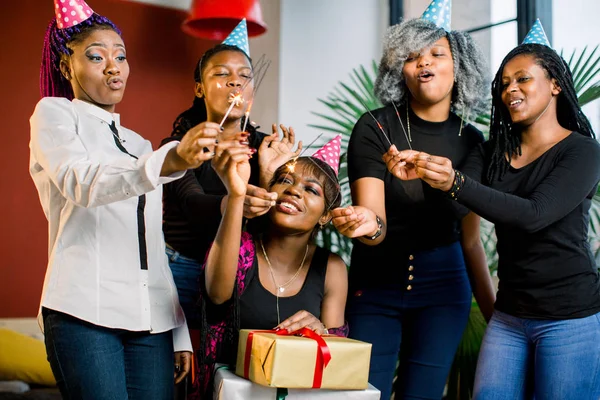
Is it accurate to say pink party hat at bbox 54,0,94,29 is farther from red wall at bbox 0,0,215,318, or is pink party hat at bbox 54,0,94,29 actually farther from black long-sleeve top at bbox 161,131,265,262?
red wall at bbox 0,0,215,318

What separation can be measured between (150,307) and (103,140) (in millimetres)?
426

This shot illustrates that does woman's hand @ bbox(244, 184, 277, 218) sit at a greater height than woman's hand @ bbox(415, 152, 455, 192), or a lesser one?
lesser

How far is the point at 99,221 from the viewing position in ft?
5.84

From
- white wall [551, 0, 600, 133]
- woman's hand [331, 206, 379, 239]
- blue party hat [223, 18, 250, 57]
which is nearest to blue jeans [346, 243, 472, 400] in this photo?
woman's hand [331, 206, 379, 239]

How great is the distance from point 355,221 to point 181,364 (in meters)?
0.63

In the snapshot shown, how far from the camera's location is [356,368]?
1869mm

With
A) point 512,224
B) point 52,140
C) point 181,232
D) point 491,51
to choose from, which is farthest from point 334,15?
point 52,140

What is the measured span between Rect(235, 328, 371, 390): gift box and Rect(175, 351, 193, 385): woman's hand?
0.25 metres

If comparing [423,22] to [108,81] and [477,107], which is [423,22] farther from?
[108,81]

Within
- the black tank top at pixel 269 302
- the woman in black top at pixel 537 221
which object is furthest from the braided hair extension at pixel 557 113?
the black tank top at pixel 269 302

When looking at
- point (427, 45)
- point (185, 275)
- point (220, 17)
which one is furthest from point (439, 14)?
point (220, 17)

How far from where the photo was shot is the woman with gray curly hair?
2381 mm

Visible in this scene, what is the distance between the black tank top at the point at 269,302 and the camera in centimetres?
221

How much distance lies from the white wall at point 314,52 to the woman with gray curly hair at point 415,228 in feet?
8.75
